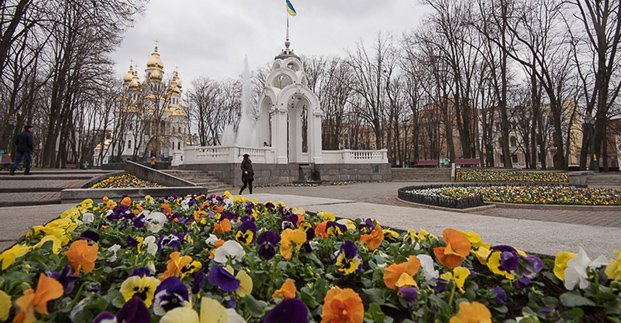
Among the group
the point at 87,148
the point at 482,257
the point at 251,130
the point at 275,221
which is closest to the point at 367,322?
the point at 482,257

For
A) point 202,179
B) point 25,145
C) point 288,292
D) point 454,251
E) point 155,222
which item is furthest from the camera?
point 202,179

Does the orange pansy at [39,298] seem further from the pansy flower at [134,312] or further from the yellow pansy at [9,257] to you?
the yellow pansy at [9,257]

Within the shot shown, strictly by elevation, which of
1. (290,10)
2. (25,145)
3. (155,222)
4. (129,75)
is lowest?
(155,222)

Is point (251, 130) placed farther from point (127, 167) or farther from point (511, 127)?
point (511, 127)

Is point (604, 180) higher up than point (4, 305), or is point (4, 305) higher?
point (4, 305)

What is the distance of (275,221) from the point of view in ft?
10.1

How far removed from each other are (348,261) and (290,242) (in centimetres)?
36

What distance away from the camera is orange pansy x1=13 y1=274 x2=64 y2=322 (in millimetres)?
896

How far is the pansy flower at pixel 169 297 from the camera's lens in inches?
40.9

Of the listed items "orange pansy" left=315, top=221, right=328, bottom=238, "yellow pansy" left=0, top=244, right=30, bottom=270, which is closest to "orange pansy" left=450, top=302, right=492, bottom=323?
"orange pansy" left=315, top=221, right=328, bottom=238

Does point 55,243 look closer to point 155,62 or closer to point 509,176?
point 509,176

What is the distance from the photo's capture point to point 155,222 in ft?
9.43

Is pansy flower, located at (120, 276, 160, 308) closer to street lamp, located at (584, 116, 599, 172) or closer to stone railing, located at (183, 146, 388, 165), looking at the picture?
stone railing, located at (183, 146, 388, 165)

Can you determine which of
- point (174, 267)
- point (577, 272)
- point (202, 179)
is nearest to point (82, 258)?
point (174, 267)
